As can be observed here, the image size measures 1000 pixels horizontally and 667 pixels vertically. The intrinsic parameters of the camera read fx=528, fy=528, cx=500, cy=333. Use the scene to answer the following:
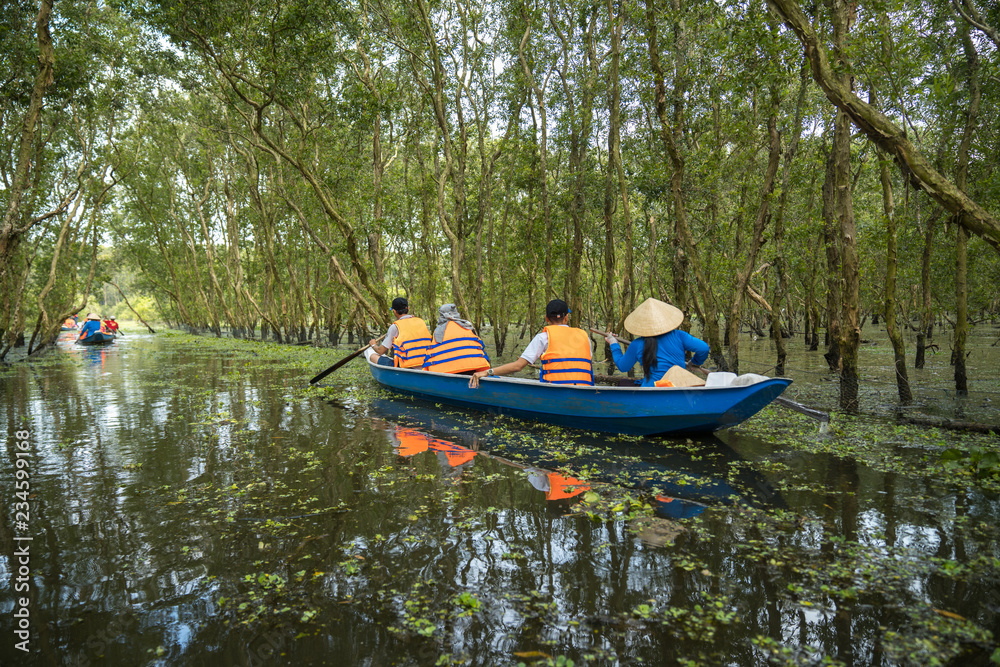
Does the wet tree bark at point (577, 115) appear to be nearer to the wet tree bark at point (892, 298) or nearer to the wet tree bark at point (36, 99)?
the wet tree bark at point (892, 298)

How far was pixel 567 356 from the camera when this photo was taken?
6.50 m

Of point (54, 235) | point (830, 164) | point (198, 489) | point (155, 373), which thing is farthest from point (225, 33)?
point (54, 235)

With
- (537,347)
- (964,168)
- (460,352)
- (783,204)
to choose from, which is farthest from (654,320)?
(783,204)

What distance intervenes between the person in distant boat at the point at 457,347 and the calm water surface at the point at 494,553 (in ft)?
6.16

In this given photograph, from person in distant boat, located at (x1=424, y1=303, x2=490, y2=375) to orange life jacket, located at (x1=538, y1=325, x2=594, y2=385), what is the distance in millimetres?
1534

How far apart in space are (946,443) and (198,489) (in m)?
7.19

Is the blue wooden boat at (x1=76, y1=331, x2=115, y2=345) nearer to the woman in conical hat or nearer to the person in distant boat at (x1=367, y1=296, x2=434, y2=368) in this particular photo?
the person in distant boat at (x1=367, y1=296, x2=434, y2=368)

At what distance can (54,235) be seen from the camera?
20953 millimetres

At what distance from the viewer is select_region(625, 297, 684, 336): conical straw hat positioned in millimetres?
5875

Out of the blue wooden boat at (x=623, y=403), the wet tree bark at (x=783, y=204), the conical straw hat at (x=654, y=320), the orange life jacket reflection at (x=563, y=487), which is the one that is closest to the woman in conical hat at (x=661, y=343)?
the conical straw hat at (x=654, y=320)

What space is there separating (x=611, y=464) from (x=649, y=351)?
1.52 metres

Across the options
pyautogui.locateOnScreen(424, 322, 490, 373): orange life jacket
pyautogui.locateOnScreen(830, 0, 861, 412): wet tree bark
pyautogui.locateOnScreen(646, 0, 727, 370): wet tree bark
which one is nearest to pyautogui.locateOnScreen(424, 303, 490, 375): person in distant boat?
pyautogui.locateOnScreen(424, 322, 490, 373): orange life jacket

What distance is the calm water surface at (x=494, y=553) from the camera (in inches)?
92.7

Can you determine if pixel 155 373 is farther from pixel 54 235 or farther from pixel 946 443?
pixel 946 443
